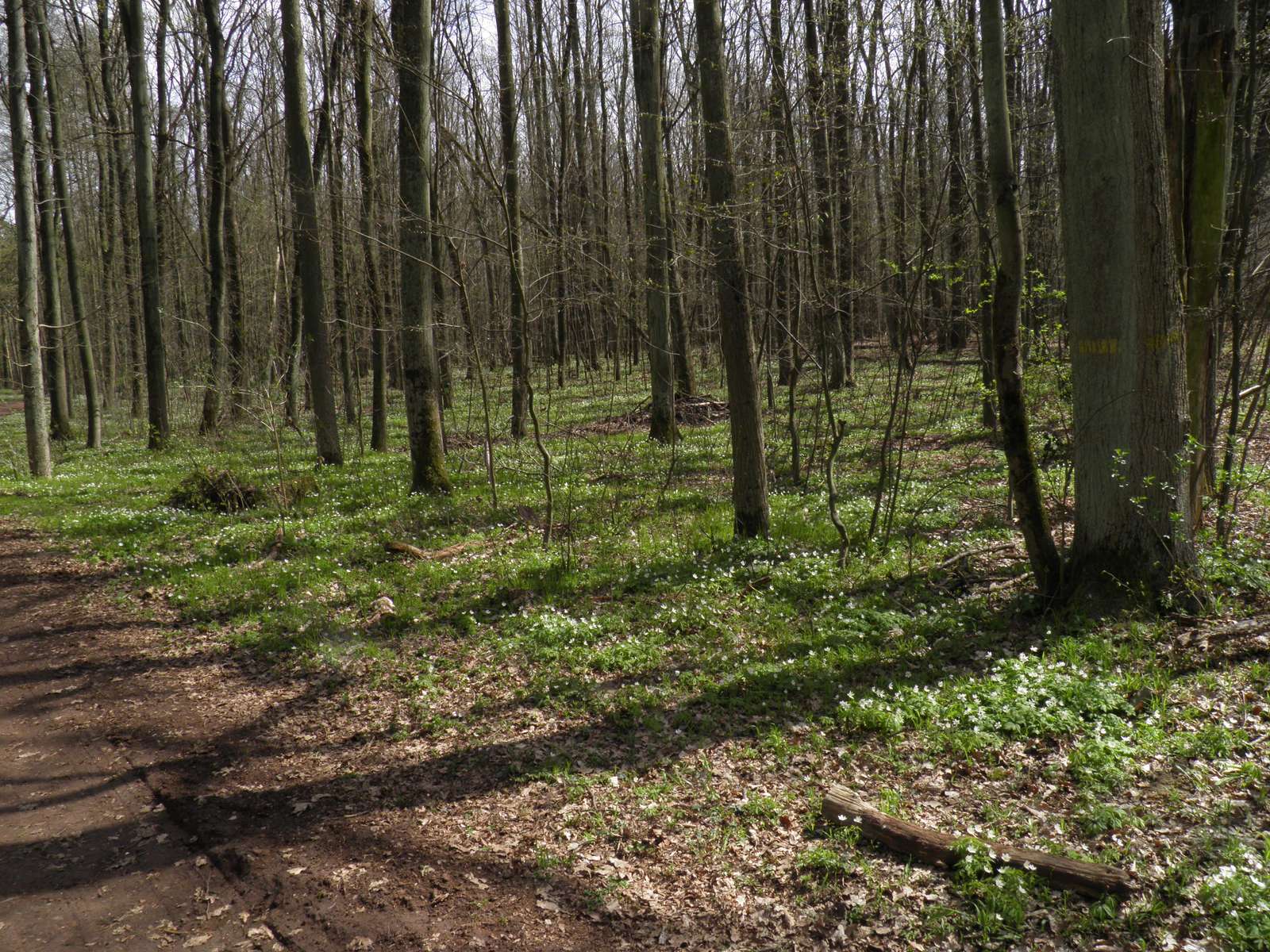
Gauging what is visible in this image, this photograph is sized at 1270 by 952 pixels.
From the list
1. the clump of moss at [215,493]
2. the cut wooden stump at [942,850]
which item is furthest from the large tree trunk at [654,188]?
the cut wooden stump at [942,850]

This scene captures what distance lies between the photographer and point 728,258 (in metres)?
9.21

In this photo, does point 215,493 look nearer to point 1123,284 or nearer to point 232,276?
point 232,276

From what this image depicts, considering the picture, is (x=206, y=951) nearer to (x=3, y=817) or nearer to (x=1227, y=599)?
(x=3, y=817)

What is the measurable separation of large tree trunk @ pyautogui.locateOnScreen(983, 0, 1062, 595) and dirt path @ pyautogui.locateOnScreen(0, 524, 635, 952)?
480 centimetres

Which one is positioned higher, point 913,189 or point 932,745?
point 913,189

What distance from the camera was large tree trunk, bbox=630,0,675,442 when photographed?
15695mm

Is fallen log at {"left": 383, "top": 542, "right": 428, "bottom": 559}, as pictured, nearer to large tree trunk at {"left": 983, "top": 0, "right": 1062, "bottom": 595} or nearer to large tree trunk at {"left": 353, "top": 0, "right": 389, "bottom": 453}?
large tree trunk at {"left": 353, "top": 0, "right": 389, "bottom": 453}

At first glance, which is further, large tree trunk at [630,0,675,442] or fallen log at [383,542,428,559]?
large tree trunk at [630,0,675,442]

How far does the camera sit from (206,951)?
3.94 metres

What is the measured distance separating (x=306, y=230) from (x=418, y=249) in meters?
4.81

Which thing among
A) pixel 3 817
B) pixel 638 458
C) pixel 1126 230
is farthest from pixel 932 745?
pixel 638 458

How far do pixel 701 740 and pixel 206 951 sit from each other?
3.22m

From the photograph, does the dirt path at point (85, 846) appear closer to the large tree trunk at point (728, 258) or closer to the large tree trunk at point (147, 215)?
the large tree trunk at point (728, 258)

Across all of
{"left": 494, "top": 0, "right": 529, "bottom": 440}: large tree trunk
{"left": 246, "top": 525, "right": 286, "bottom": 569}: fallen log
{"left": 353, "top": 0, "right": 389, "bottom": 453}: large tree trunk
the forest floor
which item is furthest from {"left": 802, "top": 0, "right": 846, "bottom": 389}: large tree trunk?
{"left": 353, "top": 0, "right": 389, "bottom": 453}: large tree trunk
